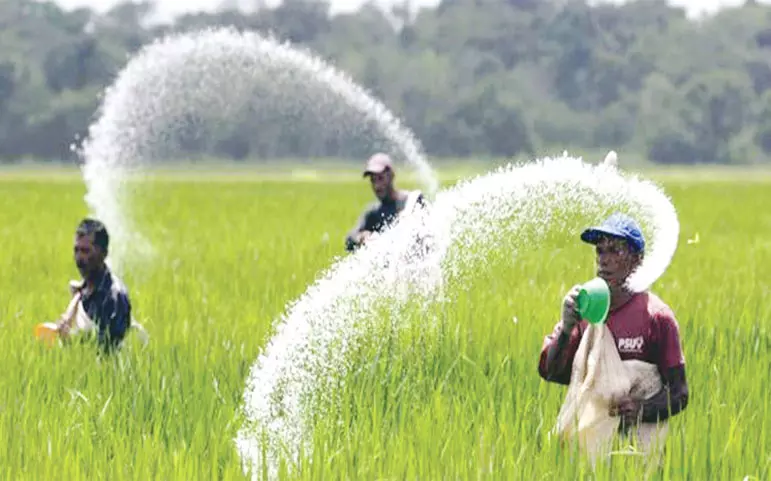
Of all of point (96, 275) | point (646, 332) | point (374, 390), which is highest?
point (96, 275)

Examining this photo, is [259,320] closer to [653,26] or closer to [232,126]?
[232,126]

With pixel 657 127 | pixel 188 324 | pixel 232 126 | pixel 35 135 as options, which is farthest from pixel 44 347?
pixel 657 127

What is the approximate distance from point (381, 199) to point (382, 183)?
0.11 meters

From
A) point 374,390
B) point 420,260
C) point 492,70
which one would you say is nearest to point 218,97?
point 374,390

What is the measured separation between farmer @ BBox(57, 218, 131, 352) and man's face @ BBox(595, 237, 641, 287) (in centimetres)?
258

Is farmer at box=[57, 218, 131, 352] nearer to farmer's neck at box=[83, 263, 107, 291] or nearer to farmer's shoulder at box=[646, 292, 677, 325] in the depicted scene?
farmer's neck at box=[83, 263, 107, 291]

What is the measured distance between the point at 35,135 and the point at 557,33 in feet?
137

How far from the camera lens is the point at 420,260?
504cm

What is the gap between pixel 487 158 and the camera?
79.2 meters

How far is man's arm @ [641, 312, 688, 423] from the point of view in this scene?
12.8ft

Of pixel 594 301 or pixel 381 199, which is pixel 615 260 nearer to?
pixel 594 301

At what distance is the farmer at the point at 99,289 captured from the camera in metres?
5.90

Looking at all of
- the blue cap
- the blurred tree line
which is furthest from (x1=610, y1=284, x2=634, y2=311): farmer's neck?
the blurred tree line

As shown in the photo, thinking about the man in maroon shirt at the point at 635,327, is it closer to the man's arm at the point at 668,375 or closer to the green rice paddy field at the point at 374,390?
the man's arm at the point at 668,375
